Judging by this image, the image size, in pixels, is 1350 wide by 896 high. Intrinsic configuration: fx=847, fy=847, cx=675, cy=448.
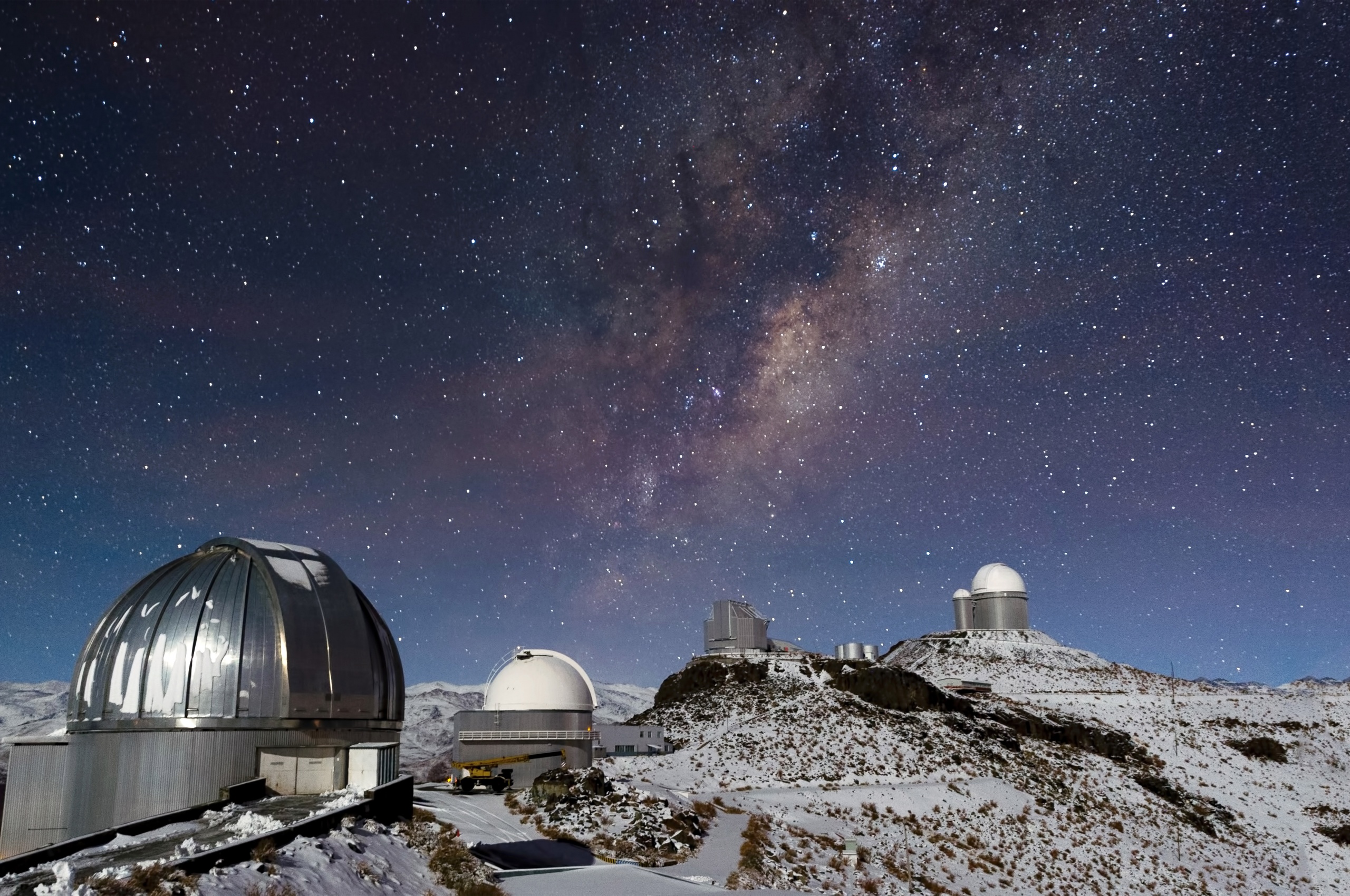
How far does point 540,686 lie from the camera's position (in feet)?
132

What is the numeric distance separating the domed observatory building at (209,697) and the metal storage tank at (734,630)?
53.6m

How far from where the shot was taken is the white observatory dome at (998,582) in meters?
74.3

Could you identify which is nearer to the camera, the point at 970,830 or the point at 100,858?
the point at 100,858

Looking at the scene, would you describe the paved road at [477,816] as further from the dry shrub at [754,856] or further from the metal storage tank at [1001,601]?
the metal storage tank at [1001,601]

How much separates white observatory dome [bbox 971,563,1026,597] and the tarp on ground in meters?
62.9

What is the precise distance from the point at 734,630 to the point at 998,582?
→ 80.4ft

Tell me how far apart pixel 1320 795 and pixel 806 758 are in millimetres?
27699

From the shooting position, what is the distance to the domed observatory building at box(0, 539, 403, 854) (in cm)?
1513

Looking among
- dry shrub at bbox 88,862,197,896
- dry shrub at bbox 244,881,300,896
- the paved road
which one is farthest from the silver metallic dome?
dry shrub at bbox 88,862,197,896

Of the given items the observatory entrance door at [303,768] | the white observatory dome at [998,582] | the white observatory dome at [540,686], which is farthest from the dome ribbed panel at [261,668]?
the white observatory dome at [998,582]

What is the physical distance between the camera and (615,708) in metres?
143

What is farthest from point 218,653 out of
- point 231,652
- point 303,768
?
point 303,768

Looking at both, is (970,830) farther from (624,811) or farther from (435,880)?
(435,880)

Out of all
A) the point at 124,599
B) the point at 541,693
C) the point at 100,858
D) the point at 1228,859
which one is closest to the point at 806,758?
the point at 541,693
